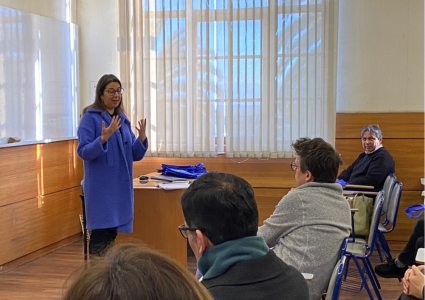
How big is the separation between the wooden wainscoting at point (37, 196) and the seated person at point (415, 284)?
334cm

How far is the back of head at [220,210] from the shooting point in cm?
144

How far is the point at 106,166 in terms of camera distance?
Answer: 331 centimetres

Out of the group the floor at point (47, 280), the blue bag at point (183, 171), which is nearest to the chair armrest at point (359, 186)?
the floor at point (47, 280)

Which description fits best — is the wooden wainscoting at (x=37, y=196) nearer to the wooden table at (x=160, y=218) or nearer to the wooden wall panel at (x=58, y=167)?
the wooden wall panel at (x=58, y=167)

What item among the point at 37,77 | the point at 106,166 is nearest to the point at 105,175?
the point at 106,166

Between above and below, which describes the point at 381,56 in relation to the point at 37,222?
above

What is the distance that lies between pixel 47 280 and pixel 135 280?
3869 millimetres

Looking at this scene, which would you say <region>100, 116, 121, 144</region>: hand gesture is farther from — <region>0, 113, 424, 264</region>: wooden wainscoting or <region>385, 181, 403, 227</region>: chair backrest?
<region>385, 181, 403, 227</region>: chair backrest

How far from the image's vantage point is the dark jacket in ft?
4.15

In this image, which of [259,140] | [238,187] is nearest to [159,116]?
[259,140]

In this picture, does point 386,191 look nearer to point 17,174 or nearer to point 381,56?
point 381,56

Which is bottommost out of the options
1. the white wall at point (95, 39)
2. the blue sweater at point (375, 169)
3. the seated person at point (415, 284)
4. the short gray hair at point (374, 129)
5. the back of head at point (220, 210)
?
the seated person at point (415, 284)

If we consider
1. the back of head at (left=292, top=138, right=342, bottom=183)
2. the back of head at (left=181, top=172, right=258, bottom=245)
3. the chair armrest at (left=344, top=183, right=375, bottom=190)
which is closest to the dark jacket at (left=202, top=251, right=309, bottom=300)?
the back of head at (left=181, top=172, right=258, bottom=245)

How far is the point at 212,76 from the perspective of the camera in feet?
17.4
